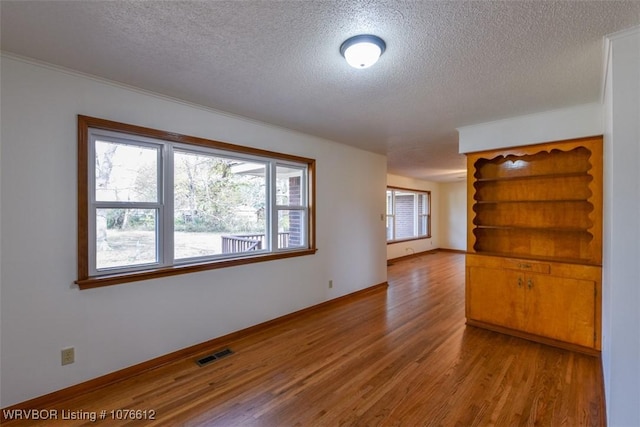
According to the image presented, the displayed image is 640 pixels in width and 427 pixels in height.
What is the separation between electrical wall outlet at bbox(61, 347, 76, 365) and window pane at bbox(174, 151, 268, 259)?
1.03 meters

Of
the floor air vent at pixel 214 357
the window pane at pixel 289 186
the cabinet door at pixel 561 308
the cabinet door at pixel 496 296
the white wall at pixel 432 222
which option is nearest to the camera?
the floor air vent at pixel 214 357

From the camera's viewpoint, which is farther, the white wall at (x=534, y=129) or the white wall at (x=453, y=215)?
the white wall at (x=453, y=215)

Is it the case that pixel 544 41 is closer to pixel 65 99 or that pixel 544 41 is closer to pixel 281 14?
pixel 281 14

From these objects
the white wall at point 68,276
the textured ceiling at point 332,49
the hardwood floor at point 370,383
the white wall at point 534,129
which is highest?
the textured ceiling at point 332,49

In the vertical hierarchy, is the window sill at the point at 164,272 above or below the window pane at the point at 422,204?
below

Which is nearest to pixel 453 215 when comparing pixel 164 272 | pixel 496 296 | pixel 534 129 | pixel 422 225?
pixel 422 225

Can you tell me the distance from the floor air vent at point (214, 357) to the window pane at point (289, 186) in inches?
69.5

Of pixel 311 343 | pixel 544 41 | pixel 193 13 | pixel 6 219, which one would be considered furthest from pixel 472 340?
pixel 6 219

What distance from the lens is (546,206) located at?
10.9 feet

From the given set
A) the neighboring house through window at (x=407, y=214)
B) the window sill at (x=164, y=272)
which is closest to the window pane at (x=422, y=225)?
the neighboring house through window at (x=407, y=214)

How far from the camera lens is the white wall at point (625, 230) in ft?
5.29

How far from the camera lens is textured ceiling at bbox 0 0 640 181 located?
5.05ft

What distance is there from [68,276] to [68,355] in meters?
0.59

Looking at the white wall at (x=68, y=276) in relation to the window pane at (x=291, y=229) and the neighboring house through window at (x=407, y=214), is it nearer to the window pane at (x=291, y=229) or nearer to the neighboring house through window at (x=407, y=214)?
the window pane at (x=291, y=229)
